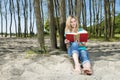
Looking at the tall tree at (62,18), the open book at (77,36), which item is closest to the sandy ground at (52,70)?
the open book at (77,36)

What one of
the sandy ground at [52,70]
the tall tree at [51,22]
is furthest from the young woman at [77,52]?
the tall tree at [51,22]

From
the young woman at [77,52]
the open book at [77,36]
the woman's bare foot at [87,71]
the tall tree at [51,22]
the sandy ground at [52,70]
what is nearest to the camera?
the sandy ground at [52,70]

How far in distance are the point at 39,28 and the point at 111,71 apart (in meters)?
4.77

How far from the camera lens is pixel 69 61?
824 centimetres

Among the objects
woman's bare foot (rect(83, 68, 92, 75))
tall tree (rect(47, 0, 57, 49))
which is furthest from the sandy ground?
tall tree (rect(47, 0, 57, 49))

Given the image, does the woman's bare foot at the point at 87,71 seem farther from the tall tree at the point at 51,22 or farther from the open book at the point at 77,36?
the tall tree at the point at 51,22

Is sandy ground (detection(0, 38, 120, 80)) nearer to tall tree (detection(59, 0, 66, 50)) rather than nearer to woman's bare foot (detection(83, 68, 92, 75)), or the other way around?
woman's bare foot (detection(83, 68, 92, 75))

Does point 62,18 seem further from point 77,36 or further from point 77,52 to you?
point 77,52

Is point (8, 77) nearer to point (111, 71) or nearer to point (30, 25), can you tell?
point (111, 71)

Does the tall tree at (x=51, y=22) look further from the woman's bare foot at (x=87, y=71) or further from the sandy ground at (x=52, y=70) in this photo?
the woman's bare foot at (x=87, y=71)

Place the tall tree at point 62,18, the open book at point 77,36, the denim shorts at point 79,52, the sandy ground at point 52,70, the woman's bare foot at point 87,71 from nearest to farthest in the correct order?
1. the sandy ground at point 52,70
2. the woman's bare foot at point 87,71
3. the denim shorts at point 79,52
4. the open book at point 77,36
5. the tall tree at point 62,18

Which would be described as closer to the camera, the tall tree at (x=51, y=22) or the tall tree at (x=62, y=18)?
the tall tree at (x=62, y=18)

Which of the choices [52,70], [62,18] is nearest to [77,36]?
[52,70]

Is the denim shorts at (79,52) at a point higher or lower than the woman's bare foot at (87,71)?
higher
